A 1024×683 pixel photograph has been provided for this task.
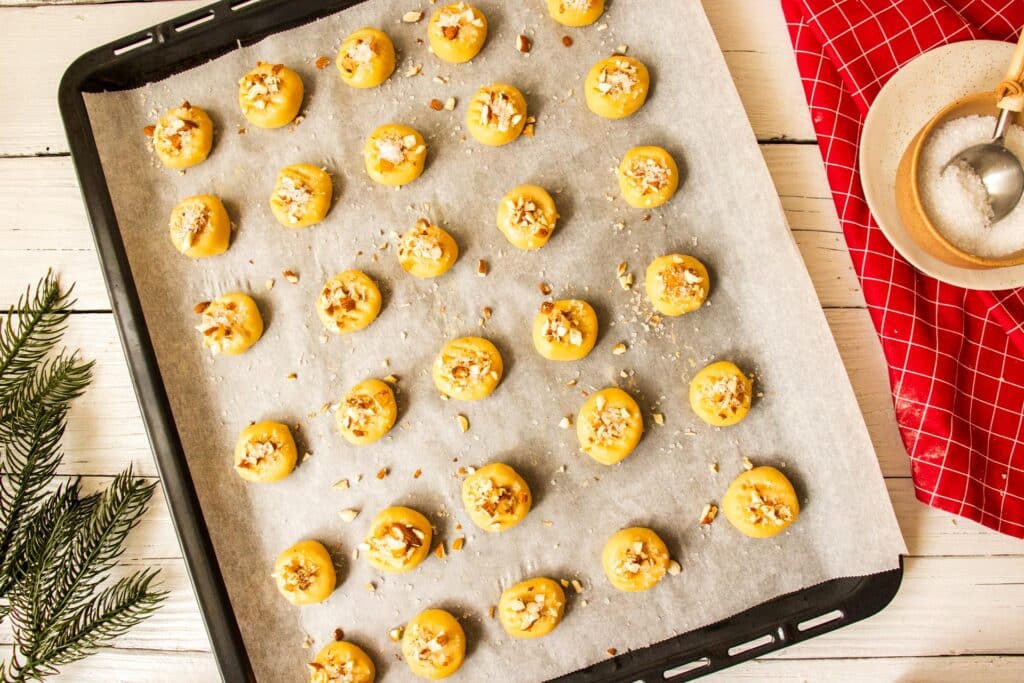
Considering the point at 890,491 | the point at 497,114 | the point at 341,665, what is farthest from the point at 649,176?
the point at 341,665

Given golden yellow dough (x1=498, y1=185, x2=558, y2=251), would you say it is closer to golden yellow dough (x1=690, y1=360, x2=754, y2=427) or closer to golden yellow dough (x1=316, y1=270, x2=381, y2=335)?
golden yellow dough (x1=316, y1=270, x2=381, y2=335)

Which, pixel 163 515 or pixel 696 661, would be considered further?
pixel 163 515

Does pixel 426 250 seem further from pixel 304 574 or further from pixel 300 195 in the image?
pixel 304 574

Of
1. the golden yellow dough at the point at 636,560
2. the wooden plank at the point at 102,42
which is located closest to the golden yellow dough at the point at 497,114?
the wooden plank at the point at 102,42

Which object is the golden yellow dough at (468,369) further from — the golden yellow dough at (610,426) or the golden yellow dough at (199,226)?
the golden yellow dough at (199,226)

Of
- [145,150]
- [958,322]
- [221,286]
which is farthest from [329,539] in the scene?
[958,322]

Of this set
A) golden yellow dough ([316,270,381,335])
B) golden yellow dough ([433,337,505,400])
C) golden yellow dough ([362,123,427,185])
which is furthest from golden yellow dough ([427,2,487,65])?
golden yellow dough ([433,337,505,400])

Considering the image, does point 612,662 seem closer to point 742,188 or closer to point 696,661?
point 696,661
